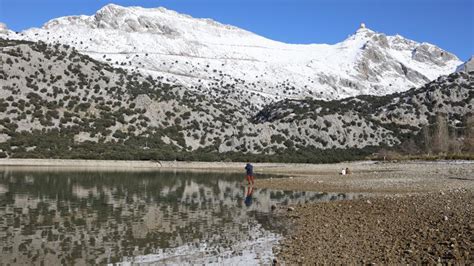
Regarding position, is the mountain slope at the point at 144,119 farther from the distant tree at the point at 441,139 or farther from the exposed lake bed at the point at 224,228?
the exposed lake bed at the point at 224,228

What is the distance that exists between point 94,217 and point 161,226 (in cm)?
360

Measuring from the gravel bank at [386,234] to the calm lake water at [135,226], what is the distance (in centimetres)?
124

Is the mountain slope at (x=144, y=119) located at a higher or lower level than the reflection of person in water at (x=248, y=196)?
higher

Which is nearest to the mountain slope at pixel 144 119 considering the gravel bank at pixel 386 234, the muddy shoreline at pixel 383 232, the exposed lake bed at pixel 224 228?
the exposed lake bed at pixel 224 228

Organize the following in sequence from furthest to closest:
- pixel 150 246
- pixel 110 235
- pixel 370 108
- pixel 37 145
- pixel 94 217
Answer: pixel 370 108 → pixel 37 145 → pixel 94 217 → pixel 110 235 → pixel 150 246

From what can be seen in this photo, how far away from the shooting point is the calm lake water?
1554 centimetres

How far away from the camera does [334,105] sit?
12400 centimetres

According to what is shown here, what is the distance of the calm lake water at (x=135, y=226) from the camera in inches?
612

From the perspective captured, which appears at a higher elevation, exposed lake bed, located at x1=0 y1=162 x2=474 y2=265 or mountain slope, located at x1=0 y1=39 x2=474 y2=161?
mountain slope, located at x1=0 y1=39 x2=474 y2=161

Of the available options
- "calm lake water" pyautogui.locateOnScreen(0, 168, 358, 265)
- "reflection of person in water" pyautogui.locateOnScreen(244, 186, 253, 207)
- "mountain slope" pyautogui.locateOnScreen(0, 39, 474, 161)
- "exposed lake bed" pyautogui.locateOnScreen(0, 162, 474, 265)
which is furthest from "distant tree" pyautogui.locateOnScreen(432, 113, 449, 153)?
"exposed lake bed" pyautogui.locateOnScreen(0, 162, 474, 265)

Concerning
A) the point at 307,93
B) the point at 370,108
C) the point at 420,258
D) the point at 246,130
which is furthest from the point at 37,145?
the point at 307,93

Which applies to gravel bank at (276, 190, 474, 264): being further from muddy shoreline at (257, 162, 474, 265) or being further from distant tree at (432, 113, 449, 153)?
distant tree at (432, 113, 449, 153)

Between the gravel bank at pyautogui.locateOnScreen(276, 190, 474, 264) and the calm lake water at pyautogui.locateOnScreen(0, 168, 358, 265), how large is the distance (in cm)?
124

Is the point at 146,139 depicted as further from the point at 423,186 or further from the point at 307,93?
the point at 307,93
